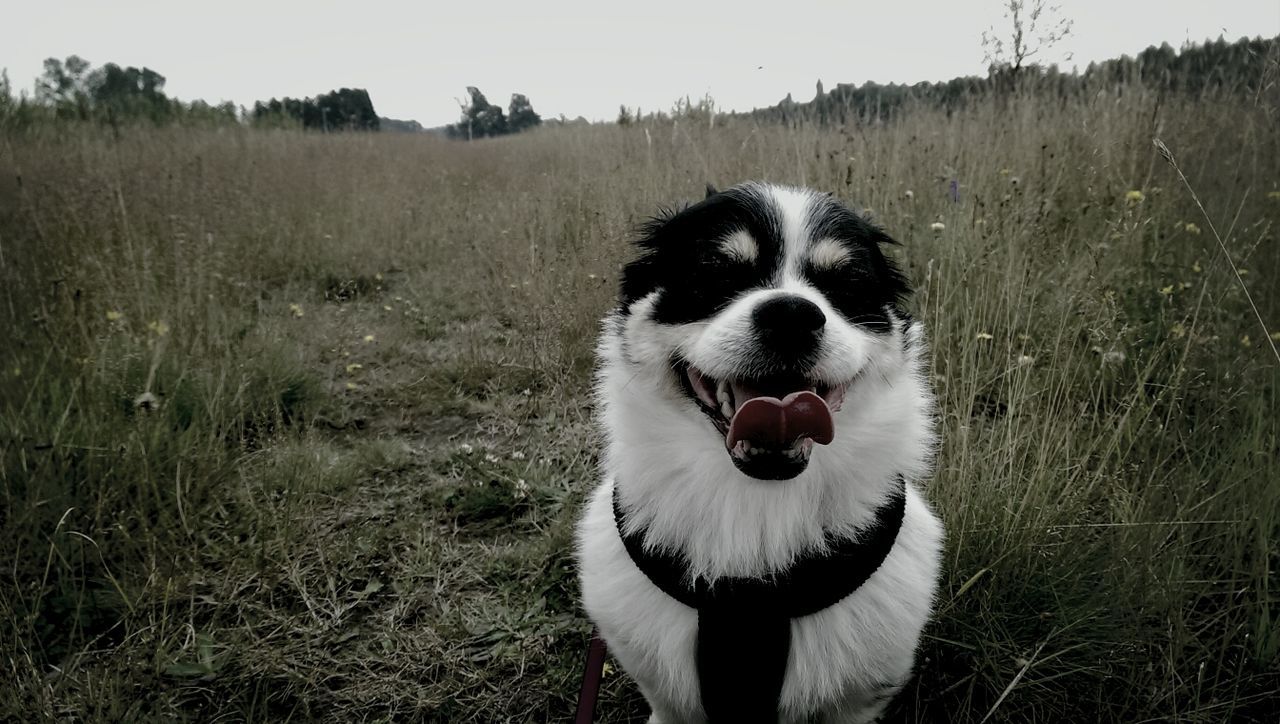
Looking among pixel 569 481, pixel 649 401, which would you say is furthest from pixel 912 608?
pixel 569 481

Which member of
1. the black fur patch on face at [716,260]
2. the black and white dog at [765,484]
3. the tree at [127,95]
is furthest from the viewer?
the tree at [127,95]

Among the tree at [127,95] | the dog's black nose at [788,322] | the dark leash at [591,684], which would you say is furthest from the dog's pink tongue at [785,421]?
the tree at [127,95]

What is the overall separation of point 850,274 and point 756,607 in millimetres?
846

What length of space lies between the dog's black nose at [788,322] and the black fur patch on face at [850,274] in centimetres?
28

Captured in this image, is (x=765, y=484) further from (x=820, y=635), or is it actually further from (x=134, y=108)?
(x=134, y=108)

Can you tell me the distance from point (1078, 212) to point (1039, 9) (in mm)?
1809

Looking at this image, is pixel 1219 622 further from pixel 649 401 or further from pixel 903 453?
pixel 649 401

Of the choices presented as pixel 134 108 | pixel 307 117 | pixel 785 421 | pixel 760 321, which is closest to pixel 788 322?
pixel 760 321

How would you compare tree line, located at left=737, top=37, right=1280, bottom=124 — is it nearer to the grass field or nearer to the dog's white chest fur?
the grass field

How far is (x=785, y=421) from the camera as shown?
122cm

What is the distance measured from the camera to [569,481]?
2836 mm

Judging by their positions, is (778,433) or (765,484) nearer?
(778,433)

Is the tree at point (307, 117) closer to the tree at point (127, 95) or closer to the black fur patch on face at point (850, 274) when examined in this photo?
the tree at point (127, 95)

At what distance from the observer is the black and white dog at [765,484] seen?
4.33ft
